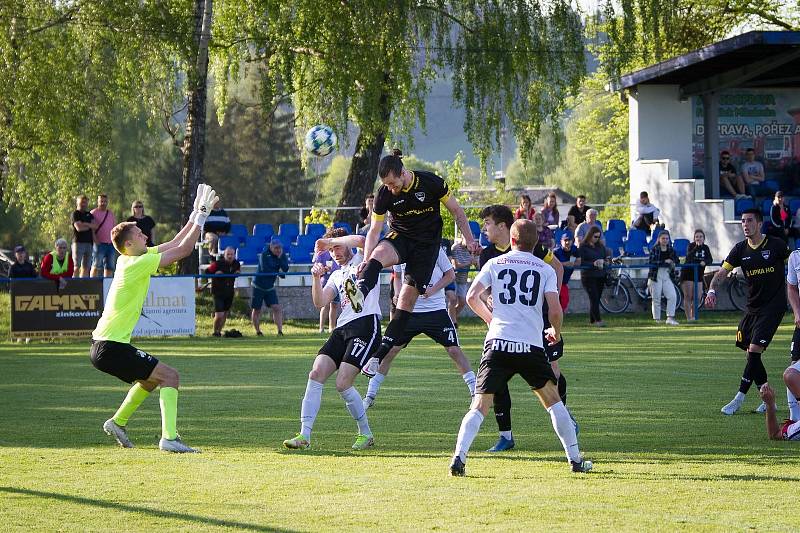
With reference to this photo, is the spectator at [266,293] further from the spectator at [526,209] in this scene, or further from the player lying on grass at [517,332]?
the player lying on grass at [517,332]

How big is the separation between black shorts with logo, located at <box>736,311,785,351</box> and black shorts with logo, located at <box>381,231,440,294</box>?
3439mm

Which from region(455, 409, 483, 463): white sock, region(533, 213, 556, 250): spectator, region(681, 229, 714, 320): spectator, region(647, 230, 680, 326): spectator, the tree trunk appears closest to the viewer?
region(455, 409, 483, 463): white sock

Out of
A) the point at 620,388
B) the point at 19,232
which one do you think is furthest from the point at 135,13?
the point at 19,232

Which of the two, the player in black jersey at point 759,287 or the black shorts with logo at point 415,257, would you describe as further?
the player in black jersey at point 759,287

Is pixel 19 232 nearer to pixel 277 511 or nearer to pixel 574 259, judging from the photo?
pixel 574 259

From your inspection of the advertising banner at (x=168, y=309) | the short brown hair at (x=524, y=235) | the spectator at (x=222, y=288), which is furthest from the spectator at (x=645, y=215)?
the short brown hair at (x=524, y=235)

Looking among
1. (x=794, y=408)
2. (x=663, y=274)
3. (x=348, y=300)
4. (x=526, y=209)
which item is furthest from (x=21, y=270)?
(x=794, y=408)

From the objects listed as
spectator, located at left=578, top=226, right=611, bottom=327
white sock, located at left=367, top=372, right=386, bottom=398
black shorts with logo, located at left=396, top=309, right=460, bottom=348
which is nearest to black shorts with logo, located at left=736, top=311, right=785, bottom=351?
black shorts with logo, located at left=396, top=309, right=460, bottom=348

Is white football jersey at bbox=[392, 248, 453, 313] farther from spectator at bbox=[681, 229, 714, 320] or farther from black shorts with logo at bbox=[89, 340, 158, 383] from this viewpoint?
spectator at bbox=[681, 229, 714, 320]

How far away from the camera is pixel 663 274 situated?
1060 inches

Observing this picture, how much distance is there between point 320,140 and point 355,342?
19159 mm

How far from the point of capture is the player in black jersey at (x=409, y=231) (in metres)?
11.1

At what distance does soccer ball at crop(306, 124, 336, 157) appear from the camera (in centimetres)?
2900

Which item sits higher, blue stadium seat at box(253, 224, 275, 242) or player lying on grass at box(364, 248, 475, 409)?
blue stadium seat at box(253, 224, 275, 242)
